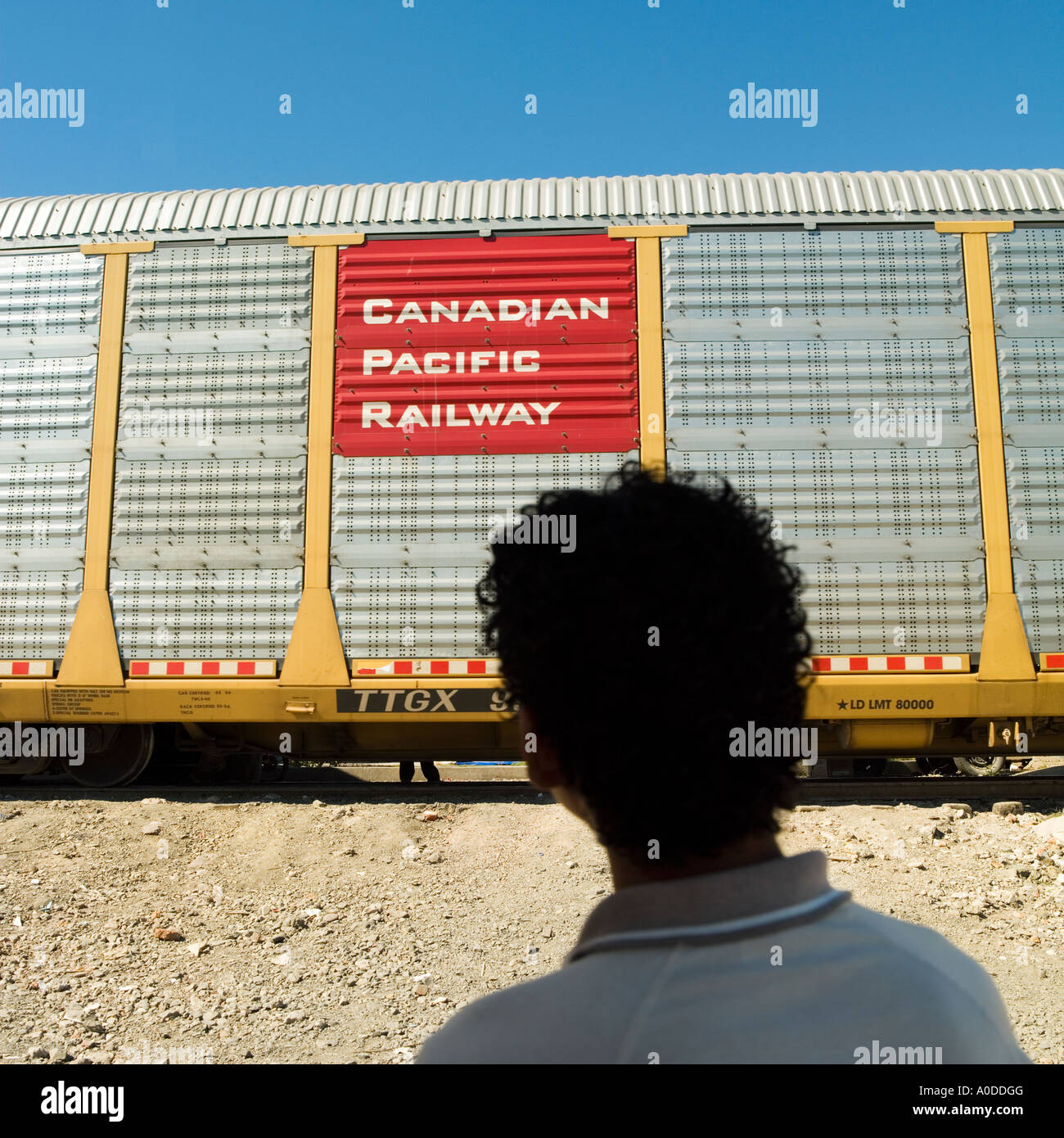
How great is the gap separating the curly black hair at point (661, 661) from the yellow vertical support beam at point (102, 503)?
666cm

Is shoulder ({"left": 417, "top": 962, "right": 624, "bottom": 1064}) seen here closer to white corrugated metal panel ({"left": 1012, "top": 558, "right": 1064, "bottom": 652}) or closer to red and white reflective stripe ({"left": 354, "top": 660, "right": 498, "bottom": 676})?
red and white reflective stripe ({"left": 354, "top": 660, "right": 498, "bottom": 676})

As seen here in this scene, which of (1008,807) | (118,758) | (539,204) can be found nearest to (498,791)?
(118,758)

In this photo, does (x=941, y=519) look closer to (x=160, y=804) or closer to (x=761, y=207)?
(x=761, y=207)

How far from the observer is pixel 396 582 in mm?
6969

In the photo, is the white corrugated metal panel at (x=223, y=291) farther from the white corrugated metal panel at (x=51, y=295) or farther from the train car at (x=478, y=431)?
the white corrugated metal panel at (x=51, y=295)

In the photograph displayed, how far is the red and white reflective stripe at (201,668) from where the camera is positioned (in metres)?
6.91

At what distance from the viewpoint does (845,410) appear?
6.96m

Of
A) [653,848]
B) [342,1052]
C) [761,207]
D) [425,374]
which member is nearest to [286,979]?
[342,1052]

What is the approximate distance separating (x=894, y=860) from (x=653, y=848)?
5177 millimetres

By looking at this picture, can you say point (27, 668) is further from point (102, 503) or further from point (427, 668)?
point (427, 668)

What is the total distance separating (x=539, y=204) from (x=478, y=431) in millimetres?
2087

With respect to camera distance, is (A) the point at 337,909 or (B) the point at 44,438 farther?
(B) the point at 44,438

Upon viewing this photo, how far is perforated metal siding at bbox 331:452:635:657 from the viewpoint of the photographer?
6910 mm
